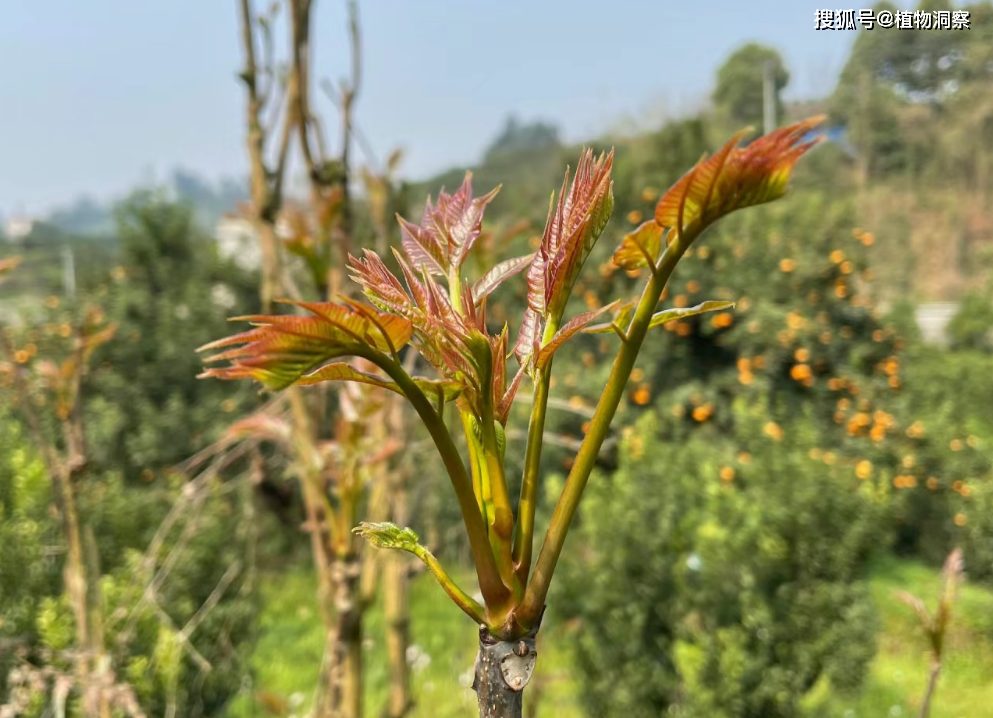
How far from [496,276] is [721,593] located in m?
1.61

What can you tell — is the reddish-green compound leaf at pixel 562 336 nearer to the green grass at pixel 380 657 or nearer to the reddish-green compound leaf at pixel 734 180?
the reddish-green compound leaf at pixel 734 180

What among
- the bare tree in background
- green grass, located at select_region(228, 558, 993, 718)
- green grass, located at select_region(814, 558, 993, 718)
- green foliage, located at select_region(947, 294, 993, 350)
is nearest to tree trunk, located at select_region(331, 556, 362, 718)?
the bare tree in background

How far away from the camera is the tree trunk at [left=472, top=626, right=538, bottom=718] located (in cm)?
35

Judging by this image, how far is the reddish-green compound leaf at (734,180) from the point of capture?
0.32m

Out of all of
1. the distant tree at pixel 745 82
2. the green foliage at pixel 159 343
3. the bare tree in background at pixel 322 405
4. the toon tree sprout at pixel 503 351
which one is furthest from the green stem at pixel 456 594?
the distant tree at pixel 745 82

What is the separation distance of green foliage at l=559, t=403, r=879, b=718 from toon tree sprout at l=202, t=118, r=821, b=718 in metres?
1.52

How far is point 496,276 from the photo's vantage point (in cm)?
45

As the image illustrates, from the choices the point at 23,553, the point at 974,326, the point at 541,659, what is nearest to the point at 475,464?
the point at 23,553

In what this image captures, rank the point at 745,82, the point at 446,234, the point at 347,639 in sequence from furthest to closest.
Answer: the point at 745,82 < the point at 347,639 < the point at 446,234

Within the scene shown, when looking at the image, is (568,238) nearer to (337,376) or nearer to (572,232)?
(572,232)

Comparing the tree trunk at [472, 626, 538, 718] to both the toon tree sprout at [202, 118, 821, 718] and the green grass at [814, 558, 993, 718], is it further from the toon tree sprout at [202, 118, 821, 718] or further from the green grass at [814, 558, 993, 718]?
the green grass at [814, 558, 993, 718]

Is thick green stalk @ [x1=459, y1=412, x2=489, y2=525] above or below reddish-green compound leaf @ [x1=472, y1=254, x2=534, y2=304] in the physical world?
below

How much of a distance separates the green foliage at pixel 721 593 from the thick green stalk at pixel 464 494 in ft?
5.01

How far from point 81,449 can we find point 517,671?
2.69 ft
